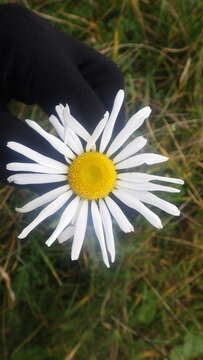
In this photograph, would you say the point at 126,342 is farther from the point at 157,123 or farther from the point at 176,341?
the point at 157,123

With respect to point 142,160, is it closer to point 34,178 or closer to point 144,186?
point 144,186

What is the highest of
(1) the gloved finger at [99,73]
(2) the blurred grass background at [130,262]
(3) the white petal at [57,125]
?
(1) the gloved finger at [99,73]

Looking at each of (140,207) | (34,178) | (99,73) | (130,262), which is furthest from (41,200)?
(130,262)

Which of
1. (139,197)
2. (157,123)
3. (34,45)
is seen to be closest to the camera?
(139,197)

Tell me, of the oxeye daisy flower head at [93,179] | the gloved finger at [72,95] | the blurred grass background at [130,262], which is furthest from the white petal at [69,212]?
the blurred grass background at [130,262]

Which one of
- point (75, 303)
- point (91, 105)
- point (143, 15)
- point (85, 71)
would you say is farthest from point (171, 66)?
point (75, 303)

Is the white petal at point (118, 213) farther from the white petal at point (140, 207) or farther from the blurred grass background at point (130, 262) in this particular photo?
the blurred grass background at point (130, 262)

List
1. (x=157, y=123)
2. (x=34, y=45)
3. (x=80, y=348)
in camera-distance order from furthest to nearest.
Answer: (x=157, y=123)
(x=80, y=348)
(x=34, y=45)
